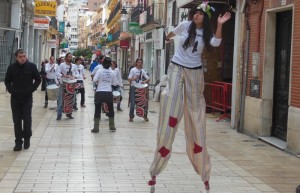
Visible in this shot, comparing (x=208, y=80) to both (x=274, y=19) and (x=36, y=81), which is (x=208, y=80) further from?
(x=36, y=81)

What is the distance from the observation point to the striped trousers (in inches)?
229

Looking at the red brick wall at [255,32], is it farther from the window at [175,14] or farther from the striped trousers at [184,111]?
the window at [175,14]

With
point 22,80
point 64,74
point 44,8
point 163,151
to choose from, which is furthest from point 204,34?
point 44,8

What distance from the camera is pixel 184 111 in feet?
19.4

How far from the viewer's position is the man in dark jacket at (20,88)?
891 centimetres

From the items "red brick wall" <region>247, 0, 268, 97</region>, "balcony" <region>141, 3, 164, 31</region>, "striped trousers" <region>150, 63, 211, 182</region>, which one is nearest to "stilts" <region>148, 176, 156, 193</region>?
"striped trousers" <region>150, 63, 211, 182</region>

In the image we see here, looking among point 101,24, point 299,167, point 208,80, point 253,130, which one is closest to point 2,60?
point 208,80

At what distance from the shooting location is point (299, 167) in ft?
27.5

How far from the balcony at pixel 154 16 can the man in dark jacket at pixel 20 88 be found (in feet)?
71.5

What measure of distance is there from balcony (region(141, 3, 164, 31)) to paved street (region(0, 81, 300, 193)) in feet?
61.1

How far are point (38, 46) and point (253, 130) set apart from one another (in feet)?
98.2

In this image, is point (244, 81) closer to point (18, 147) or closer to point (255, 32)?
point (255, 32)

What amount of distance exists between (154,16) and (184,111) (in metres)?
26.5

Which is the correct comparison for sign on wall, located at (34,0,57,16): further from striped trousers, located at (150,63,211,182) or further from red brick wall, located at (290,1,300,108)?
striped trousers, located at (150,63,211,182)
